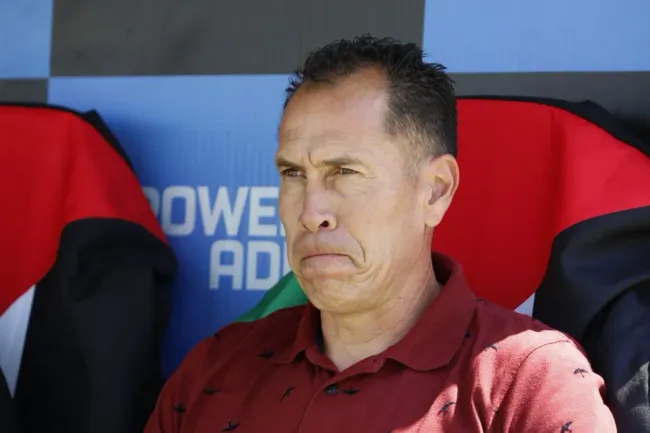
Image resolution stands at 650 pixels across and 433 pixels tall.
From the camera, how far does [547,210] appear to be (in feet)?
5.56

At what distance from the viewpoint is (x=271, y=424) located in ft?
4.66

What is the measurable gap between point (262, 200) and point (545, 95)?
551 millimetres

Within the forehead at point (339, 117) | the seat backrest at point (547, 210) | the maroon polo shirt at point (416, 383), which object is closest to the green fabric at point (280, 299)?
the seat backrest at point (547, 210)

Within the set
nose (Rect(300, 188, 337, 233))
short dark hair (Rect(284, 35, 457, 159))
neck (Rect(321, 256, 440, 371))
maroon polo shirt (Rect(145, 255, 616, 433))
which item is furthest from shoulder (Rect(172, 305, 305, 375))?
short dark hair (Rect(284, 35, 457, 159))

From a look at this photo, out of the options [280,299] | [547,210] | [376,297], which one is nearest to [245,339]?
[280,299]

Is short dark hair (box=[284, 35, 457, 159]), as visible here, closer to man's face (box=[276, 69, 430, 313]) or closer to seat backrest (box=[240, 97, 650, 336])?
man's face (box=[276, 69, 430, 313])

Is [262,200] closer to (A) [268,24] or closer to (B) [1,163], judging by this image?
(A) [268,24]

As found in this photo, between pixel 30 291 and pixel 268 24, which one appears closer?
pixel 30 291

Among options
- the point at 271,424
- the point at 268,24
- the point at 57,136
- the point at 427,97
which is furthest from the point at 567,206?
the point at 57,136

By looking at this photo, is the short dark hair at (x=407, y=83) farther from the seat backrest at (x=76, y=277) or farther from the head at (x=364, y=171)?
the seat backrest at (x=76, y=277)

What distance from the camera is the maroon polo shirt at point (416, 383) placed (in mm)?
1255

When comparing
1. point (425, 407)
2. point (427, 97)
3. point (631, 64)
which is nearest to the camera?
point (425, 407)

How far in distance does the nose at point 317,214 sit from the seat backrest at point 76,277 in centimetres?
53

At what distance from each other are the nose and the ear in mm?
143
